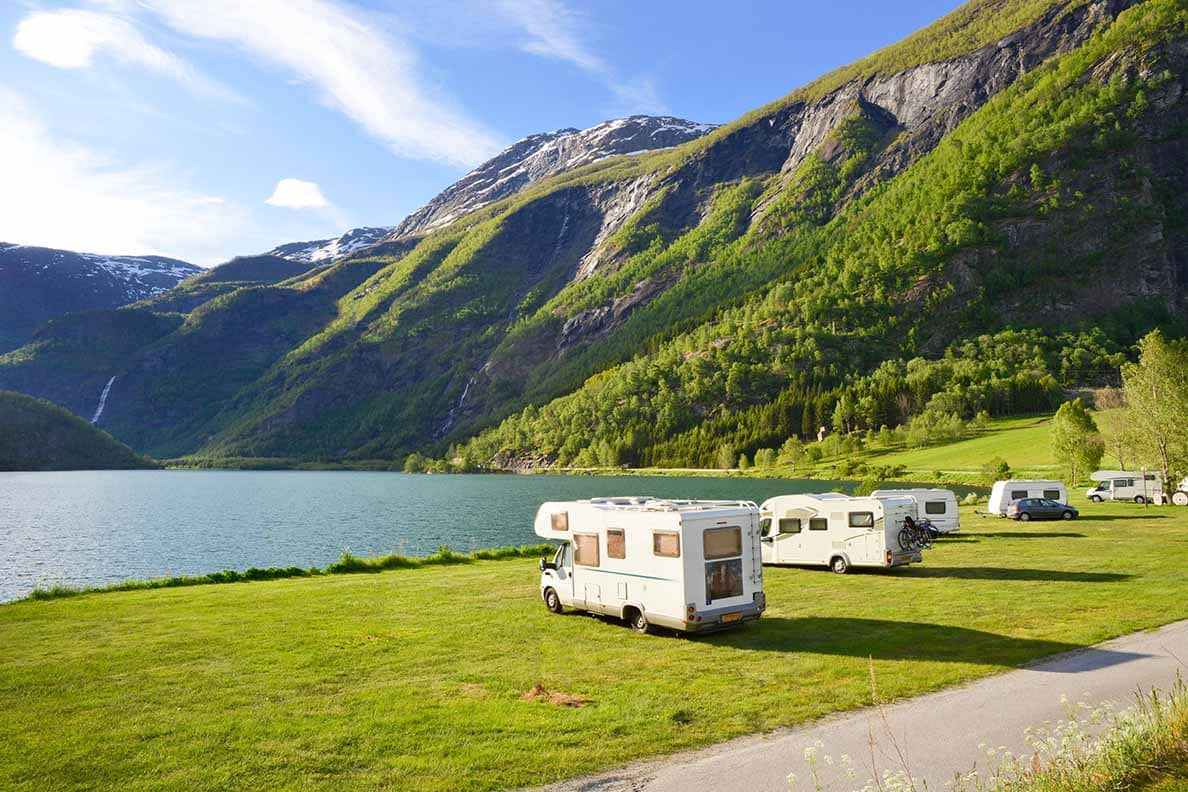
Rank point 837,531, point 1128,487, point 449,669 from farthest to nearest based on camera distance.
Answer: point 1128,487 → point 837,531 → point 449,669

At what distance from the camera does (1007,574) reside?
27.0m

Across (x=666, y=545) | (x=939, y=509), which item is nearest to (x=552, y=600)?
(x=666, y=545)

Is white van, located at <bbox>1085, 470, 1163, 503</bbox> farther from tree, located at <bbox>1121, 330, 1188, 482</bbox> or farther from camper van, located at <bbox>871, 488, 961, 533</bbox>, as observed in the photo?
camper van, located at <bbox>871, 488, 961, 533</bbox>

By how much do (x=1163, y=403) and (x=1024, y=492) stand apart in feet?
45.5

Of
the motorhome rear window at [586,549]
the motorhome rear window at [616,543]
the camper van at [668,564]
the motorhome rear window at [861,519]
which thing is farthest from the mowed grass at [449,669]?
the motorhome rear window at [861,519]

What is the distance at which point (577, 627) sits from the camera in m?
19.9

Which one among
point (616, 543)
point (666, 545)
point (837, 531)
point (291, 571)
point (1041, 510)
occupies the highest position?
point (666, 545)

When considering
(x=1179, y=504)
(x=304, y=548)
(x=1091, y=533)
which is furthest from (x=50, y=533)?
(x=1179, y=504)

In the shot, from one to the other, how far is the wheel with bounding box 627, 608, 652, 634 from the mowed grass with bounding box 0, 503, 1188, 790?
281 mm

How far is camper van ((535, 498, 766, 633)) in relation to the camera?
17906mm

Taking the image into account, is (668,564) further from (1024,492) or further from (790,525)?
(1024,492)

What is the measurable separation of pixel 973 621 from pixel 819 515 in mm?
12156

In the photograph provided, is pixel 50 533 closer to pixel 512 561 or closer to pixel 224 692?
pixel 512 561

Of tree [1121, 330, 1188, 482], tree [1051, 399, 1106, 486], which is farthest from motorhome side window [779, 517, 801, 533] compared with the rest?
tree [1051, 399, 1106, 486]
